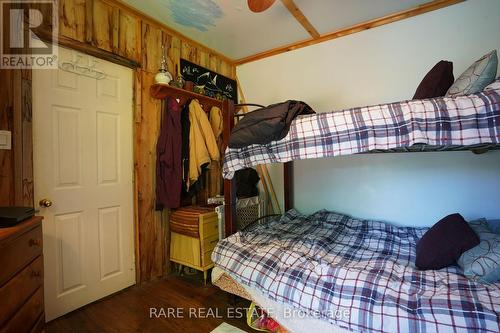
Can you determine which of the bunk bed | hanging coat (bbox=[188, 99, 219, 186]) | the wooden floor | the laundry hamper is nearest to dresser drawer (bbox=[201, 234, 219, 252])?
the laundry hamper

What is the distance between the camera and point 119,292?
1.96m

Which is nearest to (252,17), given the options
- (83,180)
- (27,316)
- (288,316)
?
(83,180)

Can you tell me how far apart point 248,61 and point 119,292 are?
3023 millimetres

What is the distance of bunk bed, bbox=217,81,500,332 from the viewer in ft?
3.28

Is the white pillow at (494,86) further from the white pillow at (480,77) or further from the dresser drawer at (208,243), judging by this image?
the dresser drawer at (208,243)

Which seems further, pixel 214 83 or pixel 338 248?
pixel 214 83

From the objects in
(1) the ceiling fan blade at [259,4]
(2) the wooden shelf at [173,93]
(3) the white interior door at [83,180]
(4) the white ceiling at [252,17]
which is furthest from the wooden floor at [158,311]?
(4) the white ceiling at [252,17]

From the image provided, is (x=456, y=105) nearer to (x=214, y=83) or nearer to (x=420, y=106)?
(x=420, y=106)

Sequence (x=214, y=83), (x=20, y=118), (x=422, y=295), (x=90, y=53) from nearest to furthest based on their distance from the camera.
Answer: (x=422, y=295), (x=20, y=118), (x=90, y=53), (x=214, y=83)

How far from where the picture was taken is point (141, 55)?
212cm

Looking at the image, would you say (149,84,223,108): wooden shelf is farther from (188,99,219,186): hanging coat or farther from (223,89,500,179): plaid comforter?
(223,89,500,179): plaid comforter

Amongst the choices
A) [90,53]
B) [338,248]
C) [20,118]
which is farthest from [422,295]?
[90,53]

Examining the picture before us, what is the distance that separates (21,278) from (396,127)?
6.23 feet

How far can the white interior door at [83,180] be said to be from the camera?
159 centimetres
